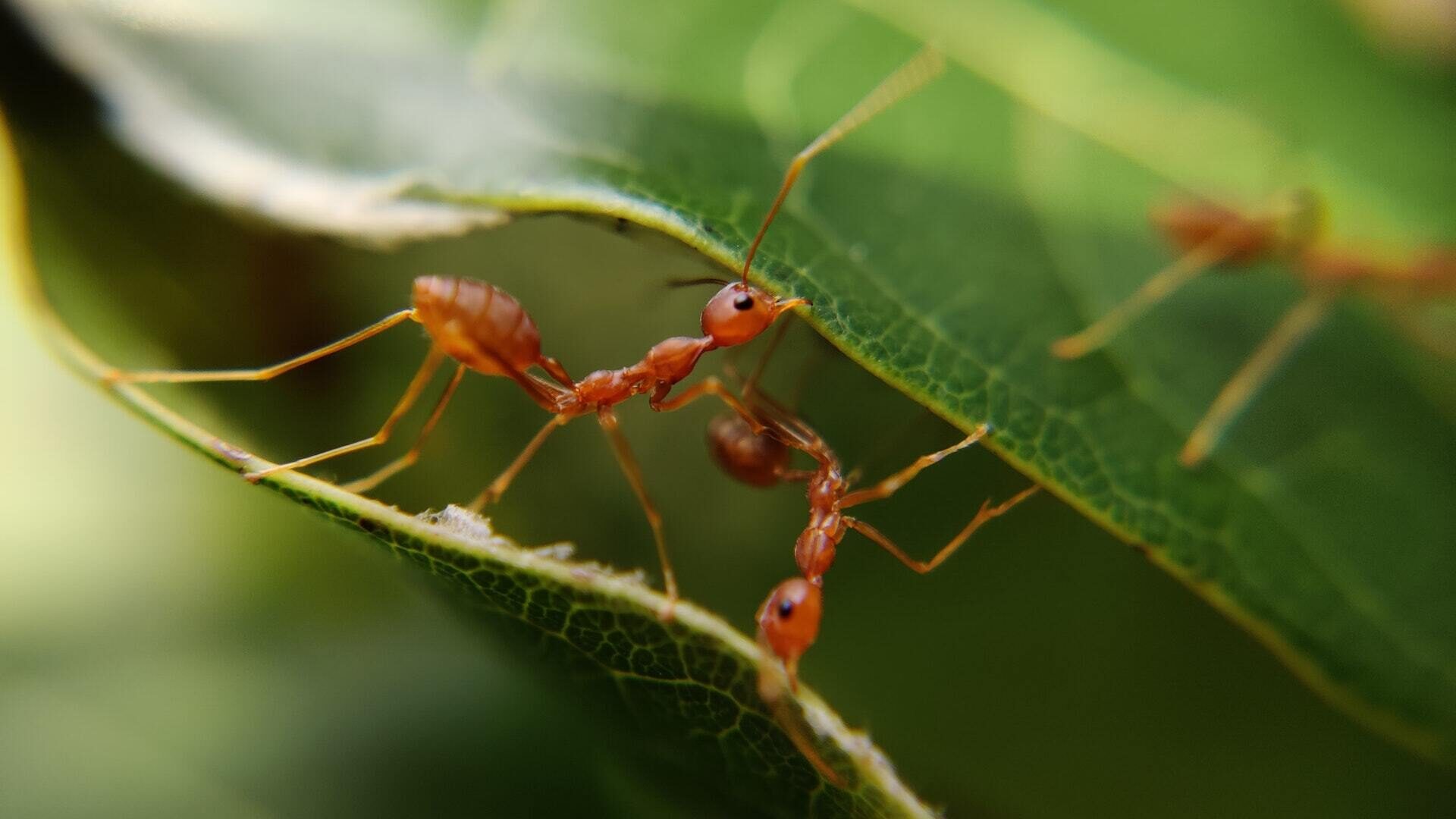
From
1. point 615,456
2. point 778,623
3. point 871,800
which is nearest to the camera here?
point 871,800

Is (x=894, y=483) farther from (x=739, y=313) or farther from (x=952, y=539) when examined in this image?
(x=739, y=313)

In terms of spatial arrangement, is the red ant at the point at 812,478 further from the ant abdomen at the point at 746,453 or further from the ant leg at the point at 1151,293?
the ant leg at the point at 1151,293

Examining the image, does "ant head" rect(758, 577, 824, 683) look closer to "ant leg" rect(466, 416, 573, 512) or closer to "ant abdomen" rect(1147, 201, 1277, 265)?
"ant leg" rect(466, 416, 573, 512)

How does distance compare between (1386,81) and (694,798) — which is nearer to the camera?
(694,798)

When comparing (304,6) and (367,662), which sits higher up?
(304,6)

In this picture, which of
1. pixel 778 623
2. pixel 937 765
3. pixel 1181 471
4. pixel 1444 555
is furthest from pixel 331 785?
pixel 1444 555

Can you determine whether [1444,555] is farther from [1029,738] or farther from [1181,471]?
[1029,738]

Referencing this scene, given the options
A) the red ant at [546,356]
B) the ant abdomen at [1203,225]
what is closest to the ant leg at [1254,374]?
the ant abdomen at [1203,225]
